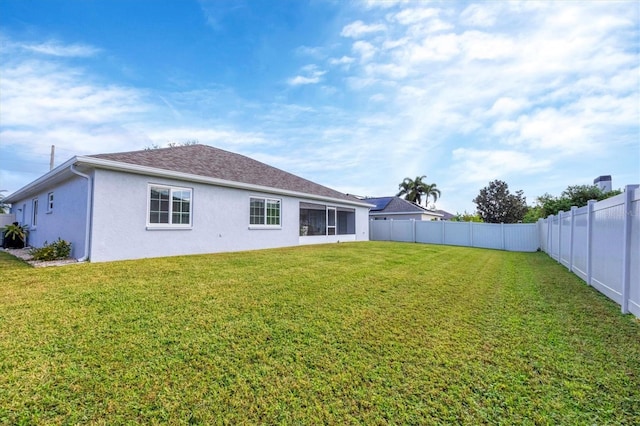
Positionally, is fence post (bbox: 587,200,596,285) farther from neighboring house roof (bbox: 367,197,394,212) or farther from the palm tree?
the palm tree

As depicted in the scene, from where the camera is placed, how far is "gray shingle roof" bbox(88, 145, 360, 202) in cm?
966

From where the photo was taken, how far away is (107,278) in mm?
6148

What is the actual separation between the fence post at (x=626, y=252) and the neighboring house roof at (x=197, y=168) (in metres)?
10.8

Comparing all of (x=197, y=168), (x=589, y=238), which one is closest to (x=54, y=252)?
(x=197, y=168)

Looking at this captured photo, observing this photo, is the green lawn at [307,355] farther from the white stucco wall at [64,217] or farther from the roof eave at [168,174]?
the roof eave at [168,174]

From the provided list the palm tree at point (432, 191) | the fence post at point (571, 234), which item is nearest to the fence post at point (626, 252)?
the fence post at point (571, 234)

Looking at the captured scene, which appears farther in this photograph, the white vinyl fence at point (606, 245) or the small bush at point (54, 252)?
the small bush at point (54, 252)

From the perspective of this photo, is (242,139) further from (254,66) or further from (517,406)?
(517,406)

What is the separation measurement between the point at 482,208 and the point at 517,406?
35792 millimetres

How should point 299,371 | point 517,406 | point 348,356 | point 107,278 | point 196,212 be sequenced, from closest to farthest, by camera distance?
point 517,406, point 299,371, point 348,356, point 107,278, point 196,212

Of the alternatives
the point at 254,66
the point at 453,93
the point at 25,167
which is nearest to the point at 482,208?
the point at 453,93

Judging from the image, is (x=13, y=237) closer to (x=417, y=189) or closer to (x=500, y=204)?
(x=500, y=204)

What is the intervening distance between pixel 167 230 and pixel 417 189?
42.2m

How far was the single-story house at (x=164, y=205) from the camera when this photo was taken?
8227mm
